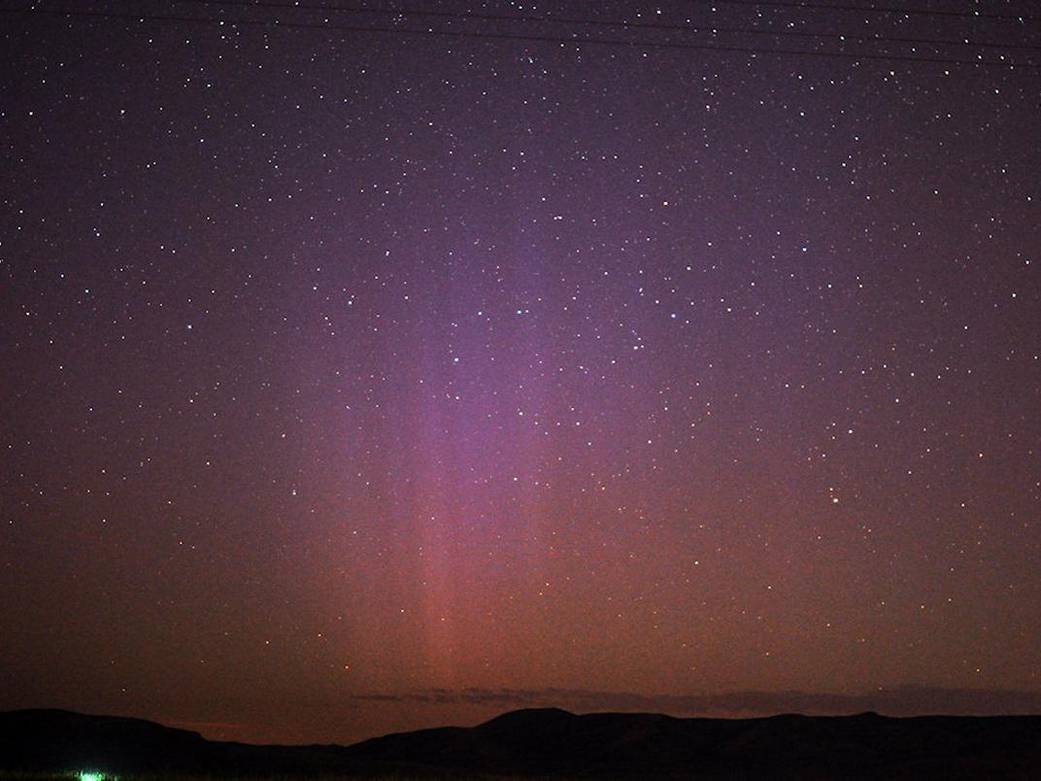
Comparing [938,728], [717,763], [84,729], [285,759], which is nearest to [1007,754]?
[938,728]

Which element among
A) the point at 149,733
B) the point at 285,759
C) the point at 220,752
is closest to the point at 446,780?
the point at 285,759

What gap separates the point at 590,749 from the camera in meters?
117

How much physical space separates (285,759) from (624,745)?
56917mm

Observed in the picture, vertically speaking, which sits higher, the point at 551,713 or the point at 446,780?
the point at 551,713

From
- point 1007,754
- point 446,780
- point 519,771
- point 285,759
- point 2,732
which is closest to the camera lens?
point 446,780

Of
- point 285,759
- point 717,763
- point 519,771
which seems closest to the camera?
point 285,759

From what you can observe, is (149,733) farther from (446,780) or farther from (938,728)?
(938,728)

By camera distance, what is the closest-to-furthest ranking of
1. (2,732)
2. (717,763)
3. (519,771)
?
(2,732) → (717,763) → (519,771)

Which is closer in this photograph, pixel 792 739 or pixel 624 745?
pixel 792 739

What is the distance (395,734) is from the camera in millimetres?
130875

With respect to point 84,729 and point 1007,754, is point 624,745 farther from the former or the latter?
point 84,729

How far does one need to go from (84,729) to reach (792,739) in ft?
185

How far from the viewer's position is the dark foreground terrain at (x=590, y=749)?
62.0 metres

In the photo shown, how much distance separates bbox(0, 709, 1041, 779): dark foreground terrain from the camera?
2442 inches
